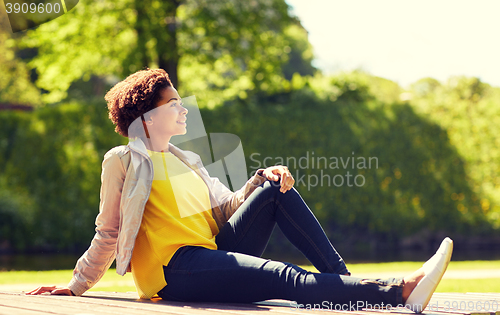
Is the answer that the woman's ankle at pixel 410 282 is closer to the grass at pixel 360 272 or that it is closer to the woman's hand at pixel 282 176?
the woman's hand at pixel 282 176

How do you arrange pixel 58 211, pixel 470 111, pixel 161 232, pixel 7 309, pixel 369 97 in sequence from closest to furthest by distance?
pixel 7 309
pixel 161 232
pixel 58 211
pixel 470 111
pixel 369 97

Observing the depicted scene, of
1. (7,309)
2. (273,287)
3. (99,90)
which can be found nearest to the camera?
(7,309)

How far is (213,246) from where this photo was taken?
254 centimetres

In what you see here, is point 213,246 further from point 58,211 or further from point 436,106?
point 436,106

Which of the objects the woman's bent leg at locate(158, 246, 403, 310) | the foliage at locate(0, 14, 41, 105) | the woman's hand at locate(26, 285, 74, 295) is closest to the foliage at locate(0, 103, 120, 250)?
the woman's hand at locate(26, 285, 74, 295)

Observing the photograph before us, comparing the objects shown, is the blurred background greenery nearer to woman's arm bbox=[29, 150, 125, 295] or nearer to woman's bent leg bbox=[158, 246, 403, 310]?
woman's arm bbox=[29, 150, 125, 295]

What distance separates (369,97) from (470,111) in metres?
2.56

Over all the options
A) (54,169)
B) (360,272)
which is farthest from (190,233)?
(54,169)

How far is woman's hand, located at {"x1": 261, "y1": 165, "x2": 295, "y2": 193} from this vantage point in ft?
8.04

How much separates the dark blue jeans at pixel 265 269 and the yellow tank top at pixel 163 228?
5 cm

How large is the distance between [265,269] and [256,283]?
80mm

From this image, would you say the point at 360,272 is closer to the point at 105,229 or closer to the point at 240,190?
the point at 240,190

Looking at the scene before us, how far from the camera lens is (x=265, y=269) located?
2256mm

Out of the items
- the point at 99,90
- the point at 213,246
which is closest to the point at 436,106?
the point at 213,246
